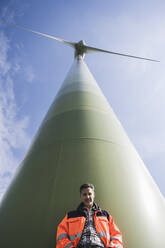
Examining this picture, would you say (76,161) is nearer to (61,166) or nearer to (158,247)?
(61,166)

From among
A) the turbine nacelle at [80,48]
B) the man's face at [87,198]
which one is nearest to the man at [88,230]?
the man's face at [87,198]

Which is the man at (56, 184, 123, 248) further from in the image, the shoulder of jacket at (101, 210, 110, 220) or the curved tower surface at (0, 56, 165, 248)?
the curved tower surface at (0, 56, 165, 248)

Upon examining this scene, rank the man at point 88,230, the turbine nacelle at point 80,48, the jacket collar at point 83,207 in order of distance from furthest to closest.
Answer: the turbine nacelle at point 80,48 → the jacket collar at point 83,207 → the man at point 88,230

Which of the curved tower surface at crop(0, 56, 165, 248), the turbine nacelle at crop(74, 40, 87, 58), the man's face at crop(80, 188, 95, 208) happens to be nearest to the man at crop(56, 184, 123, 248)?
the man's face at crop(80, 188, 95, 208)

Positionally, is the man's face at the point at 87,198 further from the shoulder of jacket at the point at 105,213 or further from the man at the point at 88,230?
the shoulder of jacket at the point at 105,213

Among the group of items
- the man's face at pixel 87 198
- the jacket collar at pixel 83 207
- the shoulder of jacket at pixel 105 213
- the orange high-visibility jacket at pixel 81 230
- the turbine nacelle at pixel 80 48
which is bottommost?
the orange high-visibility jacket at pixel 81 230

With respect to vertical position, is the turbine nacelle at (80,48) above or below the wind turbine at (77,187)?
above

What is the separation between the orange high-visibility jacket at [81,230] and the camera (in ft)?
7.88

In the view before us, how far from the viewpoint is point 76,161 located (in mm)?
3693

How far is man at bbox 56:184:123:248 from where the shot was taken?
2.37 metres

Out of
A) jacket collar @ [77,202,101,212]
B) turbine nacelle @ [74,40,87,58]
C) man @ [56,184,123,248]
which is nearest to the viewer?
man @ [56,184,123,248]

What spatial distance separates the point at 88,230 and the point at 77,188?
34.0 inches

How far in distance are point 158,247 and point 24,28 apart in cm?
1376

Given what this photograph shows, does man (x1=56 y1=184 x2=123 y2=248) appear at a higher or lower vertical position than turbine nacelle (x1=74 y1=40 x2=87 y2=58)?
lower
